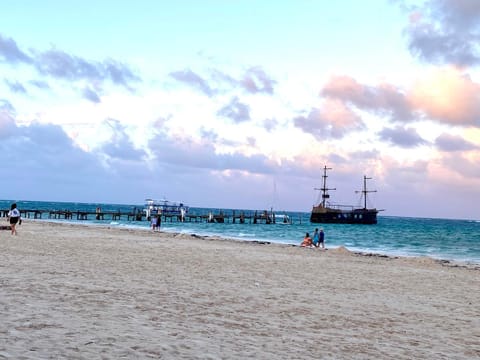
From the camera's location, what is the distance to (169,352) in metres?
6.70

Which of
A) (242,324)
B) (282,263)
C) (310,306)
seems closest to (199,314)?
(242,324)

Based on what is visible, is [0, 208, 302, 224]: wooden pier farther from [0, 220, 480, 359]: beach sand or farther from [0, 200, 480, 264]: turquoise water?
[0, 220, 480, 359]: beach sand

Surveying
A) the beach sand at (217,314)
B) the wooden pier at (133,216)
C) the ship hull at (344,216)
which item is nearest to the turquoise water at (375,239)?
the wooden pier at (133,216)

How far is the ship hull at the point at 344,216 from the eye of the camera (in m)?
122

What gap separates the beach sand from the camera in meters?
7.05

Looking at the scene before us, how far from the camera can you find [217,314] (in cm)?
959

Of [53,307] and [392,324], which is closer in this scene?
[53,307]

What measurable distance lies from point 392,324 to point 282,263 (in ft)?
39.3

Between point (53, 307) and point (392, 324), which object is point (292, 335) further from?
point (53, 307)

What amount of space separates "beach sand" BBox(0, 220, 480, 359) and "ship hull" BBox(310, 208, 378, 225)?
10577 cm

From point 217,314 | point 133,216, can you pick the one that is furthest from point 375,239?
point 217,314

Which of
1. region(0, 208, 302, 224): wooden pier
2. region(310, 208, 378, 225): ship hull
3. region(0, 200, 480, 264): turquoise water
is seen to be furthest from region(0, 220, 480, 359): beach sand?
region(310, 208, 378, 225): ship hull

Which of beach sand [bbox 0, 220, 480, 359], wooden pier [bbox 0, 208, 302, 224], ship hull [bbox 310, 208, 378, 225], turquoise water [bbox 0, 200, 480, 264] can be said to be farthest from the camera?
ship hull [bbox 310, 208, 378, 225]

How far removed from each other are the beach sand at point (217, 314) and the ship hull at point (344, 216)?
106 m
